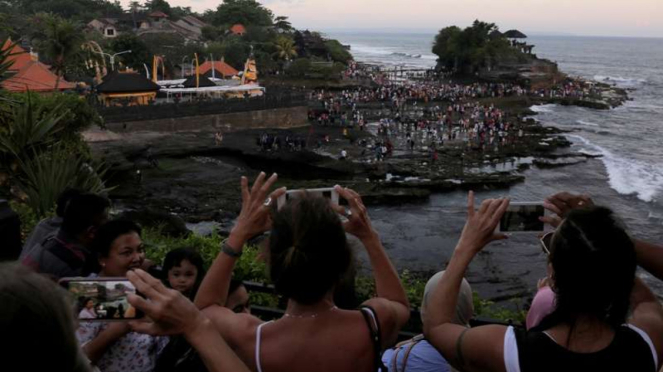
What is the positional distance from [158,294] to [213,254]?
4392 millimetres

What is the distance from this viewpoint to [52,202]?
21.4ft

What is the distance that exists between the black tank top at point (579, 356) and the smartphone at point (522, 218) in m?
0.78

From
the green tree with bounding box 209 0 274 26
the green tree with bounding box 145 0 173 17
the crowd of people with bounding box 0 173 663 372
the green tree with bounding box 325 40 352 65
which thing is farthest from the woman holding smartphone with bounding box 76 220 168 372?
the green tree with bounding box 145 0 173 17

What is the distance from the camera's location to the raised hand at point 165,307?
172 centimetres

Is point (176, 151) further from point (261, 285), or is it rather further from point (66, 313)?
point (66, 313)

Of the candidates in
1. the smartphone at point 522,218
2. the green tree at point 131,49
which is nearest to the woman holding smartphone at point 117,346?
the smartphone at point 522,218

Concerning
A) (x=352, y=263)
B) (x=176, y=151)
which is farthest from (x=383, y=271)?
(x=176, y=151)

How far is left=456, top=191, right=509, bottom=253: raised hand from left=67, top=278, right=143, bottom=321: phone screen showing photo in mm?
1147

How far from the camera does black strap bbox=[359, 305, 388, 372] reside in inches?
81.0

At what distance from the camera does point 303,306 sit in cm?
204

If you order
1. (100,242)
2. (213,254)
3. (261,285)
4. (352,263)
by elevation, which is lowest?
(213,254)

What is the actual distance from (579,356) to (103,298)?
156 cm

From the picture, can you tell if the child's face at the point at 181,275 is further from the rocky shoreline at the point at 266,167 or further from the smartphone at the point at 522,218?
the rocky shoreline at the point at 266,167

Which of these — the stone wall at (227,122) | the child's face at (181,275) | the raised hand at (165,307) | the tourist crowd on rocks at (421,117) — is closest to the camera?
the raised hand at (165,307)
